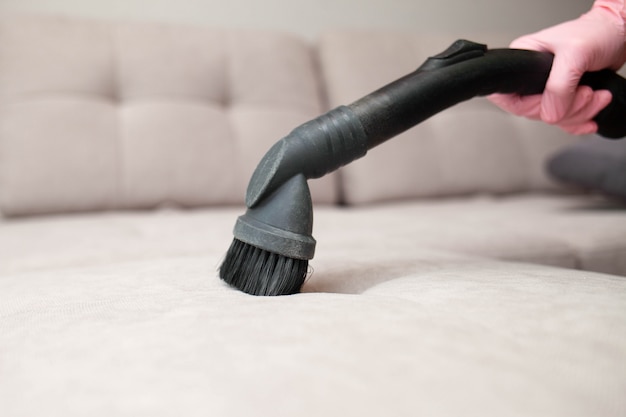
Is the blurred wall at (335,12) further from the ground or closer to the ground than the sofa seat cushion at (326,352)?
further from the ground

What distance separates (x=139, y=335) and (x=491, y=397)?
0.73 feet

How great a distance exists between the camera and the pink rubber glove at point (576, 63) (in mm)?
731

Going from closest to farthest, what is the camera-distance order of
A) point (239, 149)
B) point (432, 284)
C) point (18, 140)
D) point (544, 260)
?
1. point (432, 284)
2. point (544, 260)
3. point (18, 140)
4. point (239, 149)

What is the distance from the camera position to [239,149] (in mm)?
1426

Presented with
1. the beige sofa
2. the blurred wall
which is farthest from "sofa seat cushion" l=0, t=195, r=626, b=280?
the blurred wall

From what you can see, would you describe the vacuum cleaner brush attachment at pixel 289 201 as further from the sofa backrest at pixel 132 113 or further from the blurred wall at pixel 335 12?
the blurred wall at pixel 335 12

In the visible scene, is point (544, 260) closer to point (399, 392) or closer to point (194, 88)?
point (399, 392)

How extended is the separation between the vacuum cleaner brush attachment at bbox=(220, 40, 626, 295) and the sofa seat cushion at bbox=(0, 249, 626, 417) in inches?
1.9

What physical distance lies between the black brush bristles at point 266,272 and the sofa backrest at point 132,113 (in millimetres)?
817

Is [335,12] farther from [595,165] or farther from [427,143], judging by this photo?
[595,165]

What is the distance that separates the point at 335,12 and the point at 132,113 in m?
0.84

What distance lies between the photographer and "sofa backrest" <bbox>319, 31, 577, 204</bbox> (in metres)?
1.52

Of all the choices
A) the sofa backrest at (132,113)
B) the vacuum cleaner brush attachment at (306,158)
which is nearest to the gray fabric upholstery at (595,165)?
the sofa backrest at (132,113)

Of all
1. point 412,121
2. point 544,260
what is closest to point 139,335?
point 412,121
